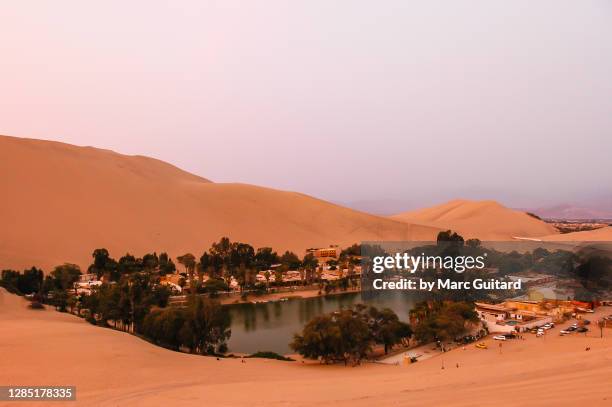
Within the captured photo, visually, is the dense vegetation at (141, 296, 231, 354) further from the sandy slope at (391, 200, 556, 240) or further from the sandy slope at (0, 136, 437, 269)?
the sandy slope at (391, 200, 556, 240)

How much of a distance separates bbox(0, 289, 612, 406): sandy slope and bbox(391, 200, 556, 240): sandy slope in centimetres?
7666

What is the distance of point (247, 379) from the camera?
40.2 feet

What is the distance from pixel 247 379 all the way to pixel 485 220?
101250 mm

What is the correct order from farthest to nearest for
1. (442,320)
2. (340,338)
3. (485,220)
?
(485,220) → (442,320) → (340,338)

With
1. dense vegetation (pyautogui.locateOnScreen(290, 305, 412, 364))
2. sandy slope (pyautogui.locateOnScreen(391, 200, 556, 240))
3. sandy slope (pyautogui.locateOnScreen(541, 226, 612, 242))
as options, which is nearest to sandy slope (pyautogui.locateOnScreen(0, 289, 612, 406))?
dense vegetation (pyautogui.locateOnScreen(290, 305, 412, 364))

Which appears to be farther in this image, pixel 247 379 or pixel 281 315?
pixel 281 315

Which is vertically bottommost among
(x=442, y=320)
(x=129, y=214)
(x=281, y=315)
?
(x=281, y=315)

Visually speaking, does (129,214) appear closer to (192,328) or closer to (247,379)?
(192,328)

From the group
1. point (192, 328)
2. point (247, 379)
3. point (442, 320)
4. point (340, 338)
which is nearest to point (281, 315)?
point (192, 328)

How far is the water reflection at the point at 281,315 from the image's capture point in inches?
875

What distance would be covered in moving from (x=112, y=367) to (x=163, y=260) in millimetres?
30616

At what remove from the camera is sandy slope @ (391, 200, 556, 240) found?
3799 inches

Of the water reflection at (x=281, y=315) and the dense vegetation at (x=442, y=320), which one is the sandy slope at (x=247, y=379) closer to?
the dense vegetation at (x=442, y=320)

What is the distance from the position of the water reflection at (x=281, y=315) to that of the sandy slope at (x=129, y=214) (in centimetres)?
1931
